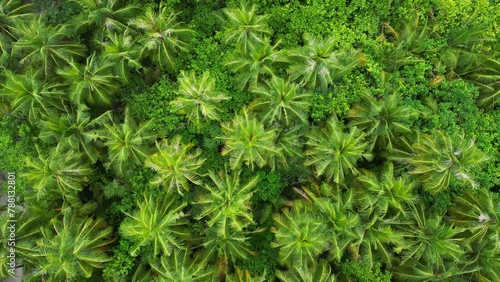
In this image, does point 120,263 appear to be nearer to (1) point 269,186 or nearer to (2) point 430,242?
(1) point 269,186

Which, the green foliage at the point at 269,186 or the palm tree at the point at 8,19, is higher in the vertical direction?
the palm tree at the point at 8,19

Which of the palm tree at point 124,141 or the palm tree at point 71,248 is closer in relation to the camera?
the palm tree at point 71,248

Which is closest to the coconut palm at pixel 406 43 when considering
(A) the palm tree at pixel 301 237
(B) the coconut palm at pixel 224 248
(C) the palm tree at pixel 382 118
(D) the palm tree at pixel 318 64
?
(C) the palm tree at pixel 382 118

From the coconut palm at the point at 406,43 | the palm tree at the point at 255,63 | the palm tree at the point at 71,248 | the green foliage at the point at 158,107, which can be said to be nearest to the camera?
the palm tree at the point at 71,248

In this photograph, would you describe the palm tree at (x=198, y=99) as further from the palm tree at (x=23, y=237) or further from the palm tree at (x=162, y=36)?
the palm tree at (x=23, y=237)

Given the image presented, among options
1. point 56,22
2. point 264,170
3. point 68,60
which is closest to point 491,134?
point 264,170

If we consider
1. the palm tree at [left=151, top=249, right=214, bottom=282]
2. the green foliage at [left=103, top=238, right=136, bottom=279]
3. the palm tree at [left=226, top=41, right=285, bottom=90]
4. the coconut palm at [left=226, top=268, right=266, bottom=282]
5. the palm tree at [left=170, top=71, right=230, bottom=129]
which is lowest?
the green foliage at [left=103, top=238, right=136, bottom=279]

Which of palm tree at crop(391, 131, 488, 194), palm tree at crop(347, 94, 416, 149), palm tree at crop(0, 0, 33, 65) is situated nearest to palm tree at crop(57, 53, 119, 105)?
palm tree at crop(0, 0, 33, 65)

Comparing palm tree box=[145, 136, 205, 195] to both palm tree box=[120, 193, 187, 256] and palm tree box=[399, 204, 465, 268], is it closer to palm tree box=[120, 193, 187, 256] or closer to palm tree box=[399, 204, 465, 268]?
palm tree box=[120, 193, 187, 256]
